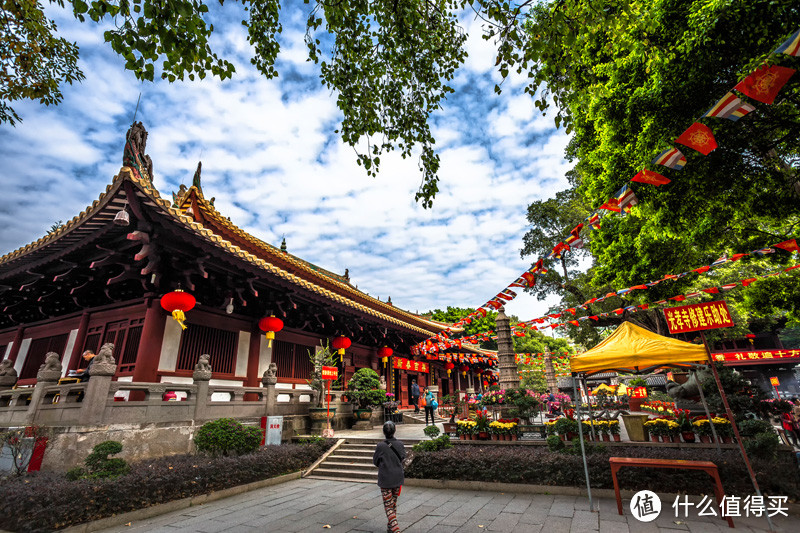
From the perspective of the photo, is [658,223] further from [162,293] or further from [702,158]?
[162,293]

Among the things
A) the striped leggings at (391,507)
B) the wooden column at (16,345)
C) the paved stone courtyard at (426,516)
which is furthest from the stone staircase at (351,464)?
the wooden column at (16,345)

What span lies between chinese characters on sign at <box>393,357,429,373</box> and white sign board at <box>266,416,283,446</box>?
325 inches

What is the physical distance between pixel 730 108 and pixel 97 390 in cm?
998

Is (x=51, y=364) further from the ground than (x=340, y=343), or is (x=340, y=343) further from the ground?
(x=340, y=343)

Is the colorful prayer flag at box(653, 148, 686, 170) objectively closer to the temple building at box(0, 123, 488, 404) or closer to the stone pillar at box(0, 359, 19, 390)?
the temple building at box(0, 123, 488, 404)

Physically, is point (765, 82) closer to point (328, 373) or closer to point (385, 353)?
point (328, 373)

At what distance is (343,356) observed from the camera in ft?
45.0

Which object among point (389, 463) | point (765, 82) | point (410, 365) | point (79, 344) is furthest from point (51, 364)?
point (410, 365)

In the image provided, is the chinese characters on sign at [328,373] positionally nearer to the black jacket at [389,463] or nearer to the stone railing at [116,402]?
the stone railing at [116,402]

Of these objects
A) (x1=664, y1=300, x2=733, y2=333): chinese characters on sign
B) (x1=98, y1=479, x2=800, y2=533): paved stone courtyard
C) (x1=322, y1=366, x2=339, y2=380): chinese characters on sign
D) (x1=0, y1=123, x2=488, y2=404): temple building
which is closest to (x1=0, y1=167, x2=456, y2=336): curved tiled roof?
(x1=0, y1=123, x2=488, y2=404): temple building

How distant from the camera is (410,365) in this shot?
57.9ft

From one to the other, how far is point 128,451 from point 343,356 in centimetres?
777

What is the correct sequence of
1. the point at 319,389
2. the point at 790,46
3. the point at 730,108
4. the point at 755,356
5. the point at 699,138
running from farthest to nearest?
1. the point at 755,356
2. the point at 319,389
3. the point at 699,138
4. the point at 730,108
5. the point at 790,46

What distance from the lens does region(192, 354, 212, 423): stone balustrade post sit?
7.54m
